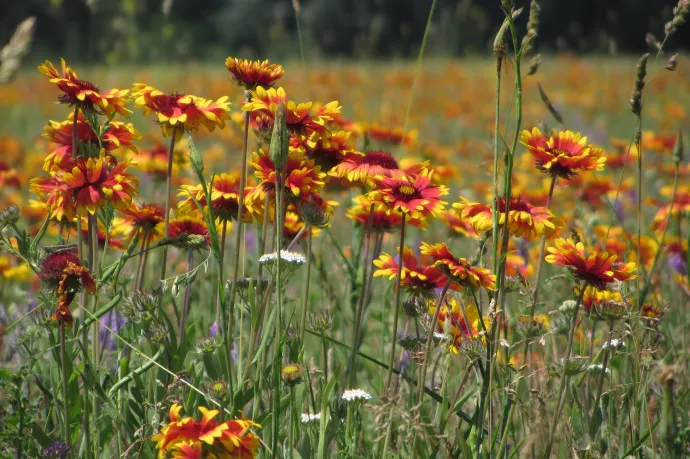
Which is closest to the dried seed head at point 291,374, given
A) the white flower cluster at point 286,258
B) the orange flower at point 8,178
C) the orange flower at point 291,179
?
the white flower cluster at point 286,258

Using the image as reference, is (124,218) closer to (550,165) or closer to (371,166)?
(371,166)

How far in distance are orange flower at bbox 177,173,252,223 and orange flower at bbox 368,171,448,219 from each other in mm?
283

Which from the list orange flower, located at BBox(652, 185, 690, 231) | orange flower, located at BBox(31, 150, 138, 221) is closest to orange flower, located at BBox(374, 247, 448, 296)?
orange flower, located at BBox(31, 150, 138, 221)

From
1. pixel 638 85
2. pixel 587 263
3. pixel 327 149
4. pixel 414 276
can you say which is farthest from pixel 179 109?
pixel 638 85

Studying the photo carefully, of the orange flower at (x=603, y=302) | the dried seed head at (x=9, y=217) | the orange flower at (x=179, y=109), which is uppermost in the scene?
Answer: the orange flower at (x=179, y=109)

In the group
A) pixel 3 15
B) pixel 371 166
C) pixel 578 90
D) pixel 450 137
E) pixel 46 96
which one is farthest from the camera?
pixel 3 15

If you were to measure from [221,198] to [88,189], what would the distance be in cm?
→ 24

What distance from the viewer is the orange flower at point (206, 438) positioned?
929 mm

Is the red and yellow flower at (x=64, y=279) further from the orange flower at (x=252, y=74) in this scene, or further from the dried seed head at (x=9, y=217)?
the orange flower at (x=252, y=74)

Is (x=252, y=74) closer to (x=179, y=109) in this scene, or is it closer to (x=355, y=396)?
(x=179, y=109)

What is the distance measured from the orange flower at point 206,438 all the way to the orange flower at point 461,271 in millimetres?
420

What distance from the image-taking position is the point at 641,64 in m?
1.36

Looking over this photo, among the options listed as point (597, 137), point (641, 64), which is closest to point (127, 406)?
point (641, 64)

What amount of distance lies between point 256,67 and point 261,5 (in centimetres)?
2157
